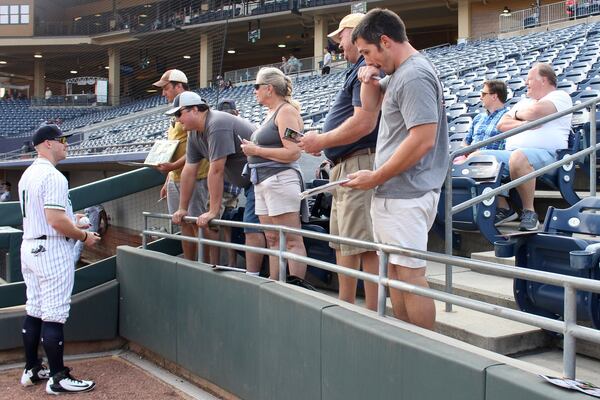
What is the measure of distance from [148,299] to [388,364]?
2807 mm

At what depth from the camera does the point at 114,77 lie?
36938mm

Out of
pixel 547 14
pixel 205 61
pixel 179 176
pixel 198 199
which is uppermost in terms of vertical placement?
pixel 547 14

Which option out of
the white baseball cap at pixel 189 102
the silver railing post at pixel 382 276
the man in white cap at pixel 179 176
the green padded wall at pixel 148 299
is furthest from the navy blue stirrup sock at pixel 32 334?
the silver railing post at pixel 382 276

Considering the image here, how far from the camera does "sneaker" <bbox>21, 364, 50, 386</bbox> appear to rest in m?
4.41

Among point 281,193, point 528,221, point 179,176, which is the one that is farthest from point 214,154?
point 528,221

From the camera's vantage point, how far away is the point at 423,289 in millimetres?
2408

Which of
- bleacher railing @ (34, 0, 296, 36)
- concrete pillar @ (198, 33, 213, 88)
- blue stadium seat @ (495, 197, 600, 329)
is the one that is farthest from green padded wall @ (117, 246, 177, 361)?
concrete pillar @ (198, 33, 213, 88)

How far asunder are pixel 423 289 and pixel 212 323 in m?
1.94

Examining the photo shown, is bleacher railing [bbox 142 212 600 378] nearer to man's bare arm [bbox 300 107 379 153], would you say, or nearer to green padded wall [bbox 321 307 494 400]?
green padded wall [bbox 321 307 494 400]

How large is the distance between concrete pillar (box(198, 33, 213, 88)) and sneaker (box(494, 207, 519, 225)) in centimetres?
2767

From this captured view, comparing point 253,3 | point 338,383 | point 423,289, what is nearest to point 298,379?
point 338,383

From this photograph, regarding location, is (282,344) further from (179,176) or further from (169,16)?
(169,16)

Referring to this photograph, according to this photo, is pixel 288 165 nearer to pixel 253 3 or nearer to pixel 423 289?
pixel 423 289

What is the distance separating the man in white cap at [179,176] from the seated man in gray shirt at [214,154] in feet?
0.55
